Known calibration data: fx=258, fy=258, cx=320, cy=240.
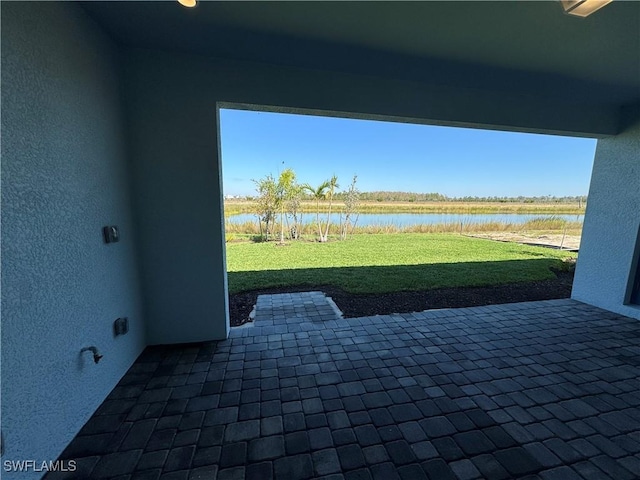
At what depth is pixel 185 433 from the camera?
1507 millimetres

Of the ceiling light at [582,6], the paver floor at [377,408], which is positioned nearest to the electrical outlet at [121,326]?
the paver floor at [377,408]

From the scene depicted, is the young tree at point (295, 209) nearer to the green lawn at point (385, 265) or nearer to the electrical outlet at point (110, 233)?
the green lawn at point (385, 265)

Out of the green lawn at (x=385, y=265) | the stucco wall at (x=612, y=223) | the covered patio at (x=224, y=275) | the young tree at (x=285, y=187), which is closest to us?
the covered patio at (x=224, y=275)

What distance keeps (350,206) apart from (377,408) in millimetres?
7943

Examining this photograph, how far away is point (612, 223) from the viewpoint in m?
3.27

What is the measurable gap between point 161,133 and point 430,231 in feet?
35.6

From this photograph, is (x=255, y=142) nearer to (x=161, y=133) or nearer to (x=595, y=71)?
(x=161, y=133)

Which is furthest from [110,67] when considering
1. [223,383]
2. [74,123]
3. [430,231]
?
[430,231]

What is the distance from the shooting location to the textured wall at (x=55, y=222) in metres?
1.12

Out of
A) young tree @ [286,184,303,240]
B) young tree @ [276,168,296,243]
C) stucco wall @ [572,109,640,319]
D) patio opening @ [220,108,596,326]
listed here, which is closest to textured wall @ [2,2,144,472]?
patio opening @ [220,108,596,326]

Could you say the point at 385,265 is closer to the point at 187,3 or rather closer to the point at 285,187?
the point at 285,187

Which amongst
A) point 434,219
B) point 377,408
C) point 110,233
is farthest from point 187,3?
point 434,219

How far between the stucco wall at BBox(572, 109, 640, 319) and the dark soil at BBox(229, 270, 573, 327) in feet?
1.92

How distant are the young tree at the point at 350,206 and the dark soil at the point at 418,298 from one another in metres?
5.43
